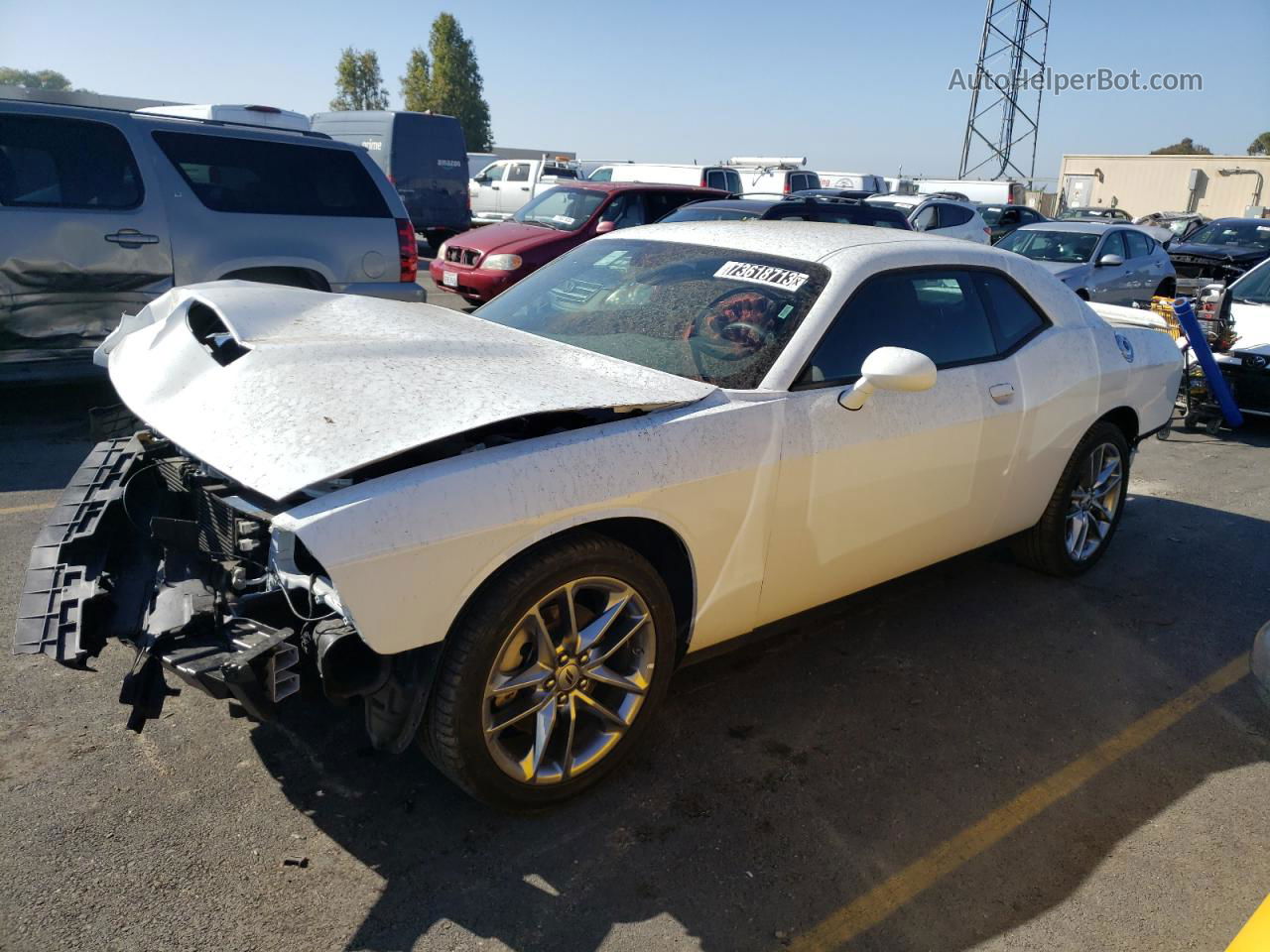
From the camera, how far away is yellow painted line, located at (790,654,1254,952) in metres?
2.50

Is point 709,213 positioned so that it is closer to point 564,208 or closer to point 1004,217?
point 564,208

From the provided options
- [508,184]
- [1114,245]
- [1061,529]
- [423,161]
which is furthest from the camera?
[508,184]

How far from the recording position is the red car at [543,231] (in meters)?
11.5

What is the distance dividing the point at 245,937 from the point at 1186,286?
11576 mm

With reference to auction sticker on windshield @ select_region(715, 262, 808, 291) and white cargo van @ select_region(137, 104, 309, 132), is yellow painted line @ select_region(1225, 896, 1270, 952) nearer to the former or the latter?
auction sticker on windshield @ select_region(715, 262, 808, 291)

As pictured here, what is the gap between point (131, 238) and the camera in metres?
A: 6.27

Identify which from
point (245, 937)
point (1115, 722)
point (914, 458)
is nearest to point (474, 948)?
point (245, 937)

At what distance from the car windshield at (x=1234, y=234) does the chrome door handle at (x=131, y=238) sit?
55.5 ft

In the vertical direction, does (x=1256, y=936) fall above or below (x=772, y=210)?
below

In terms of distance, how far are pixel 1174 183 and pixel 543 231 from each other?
3883 cm

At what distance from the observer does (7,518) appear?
15.4ft

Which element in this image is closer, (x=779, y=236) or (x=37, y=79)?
(x=779, y=236)

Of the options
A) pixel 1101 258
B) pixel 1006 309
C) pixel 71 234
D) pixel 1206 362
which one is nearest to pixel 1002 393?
pixel 1006 309

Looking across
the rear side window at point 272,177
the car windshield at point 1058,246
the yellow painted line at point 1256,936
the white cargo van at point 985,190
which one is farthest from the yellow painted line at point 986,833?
the white cargo van at point 985,190
